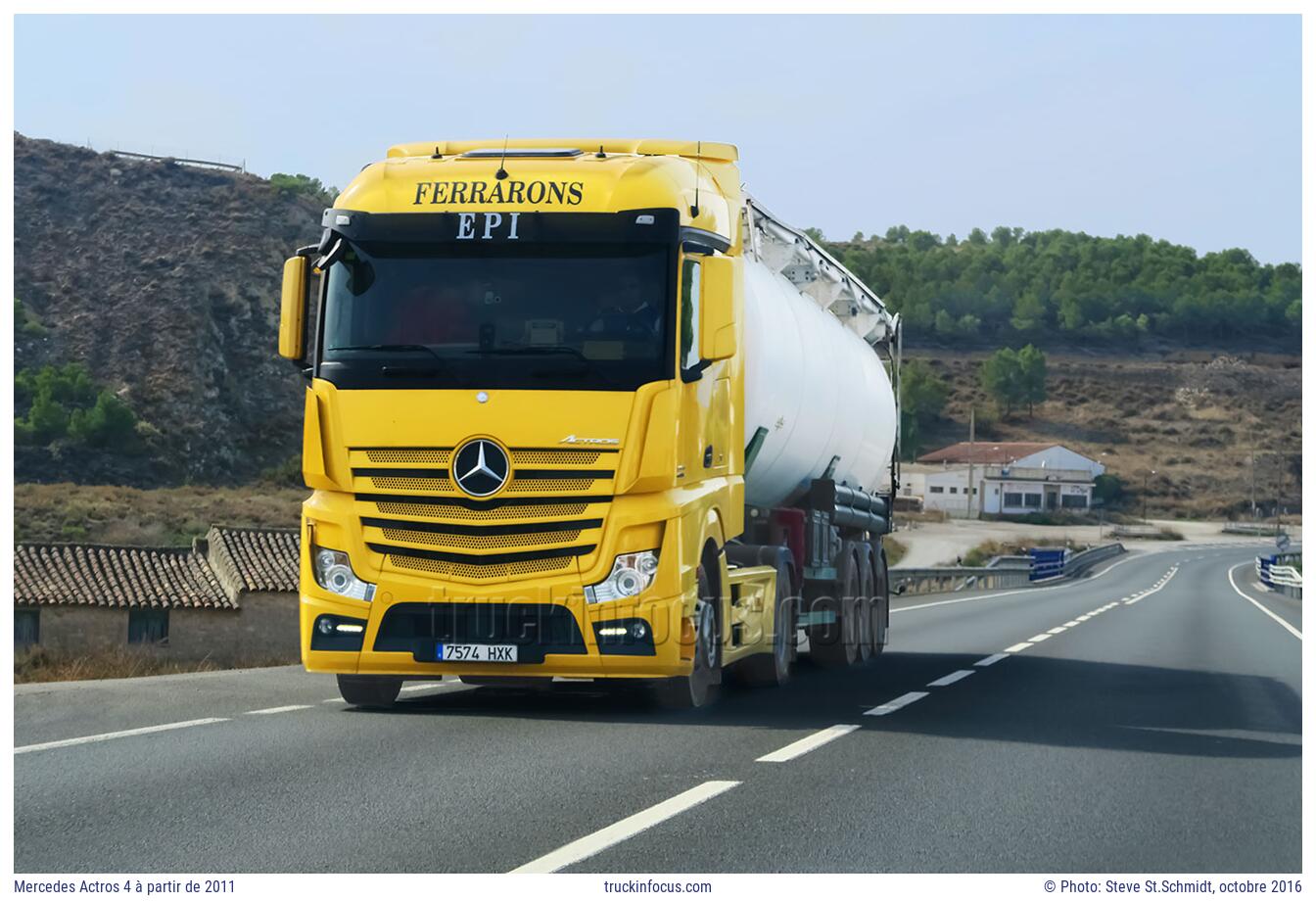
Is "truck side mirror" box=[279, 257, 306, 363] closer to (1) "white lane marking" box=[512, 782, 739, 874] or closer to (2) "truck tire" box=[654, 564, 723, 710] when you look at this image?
(2) "truck tire" box=[654, 564, 723, 710]

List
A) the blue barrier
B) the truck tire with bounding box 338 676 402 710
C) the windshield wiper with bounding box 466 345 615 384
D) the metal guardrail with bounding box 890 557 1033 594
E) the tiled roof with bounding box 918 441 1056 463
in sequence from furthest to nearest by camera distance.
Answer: the tiled roof with bounding box 918 441 1056 463, the blue barrier, the metal guardrail with bounding box 890 557 1033 594, the truck tire with bounding box 338 676 402 710, the windshield wiper with bounding box 466 345 615 384

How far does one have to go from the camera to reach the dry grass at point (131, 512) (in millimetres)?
68938

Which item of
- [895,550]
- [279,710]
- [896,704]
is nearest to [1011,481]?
[895,550]

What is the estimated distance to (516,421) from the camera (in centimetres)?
1059

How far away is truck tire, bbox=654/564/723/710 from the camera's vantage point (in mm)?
11342

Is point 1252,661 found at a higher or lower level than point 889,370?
lower

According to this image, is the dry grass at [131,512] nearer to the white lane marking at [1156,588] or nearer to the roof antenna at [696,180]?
the white lane marking at [1156,588]

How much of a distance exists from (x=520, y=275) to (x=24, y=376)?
287 ft

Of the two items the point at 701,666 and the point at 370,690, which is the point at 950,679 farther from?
the point at 370,690

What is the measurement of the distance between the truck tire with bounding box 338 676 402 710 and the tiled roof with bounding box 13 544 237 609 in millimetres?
41333

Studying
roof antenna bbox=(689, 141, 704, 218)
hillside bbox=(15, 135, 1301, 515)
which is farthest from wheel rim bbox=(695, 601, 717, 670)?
hillside bbox=(15, 135, 1301, 515)

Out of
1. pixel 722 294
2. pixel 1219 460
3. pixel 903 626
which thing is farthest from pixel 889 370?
pixel 1219 460

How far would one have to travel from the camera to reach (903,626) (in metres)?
27.4

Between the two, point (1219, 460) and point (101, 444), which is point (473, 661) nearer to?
point (101, 444)
